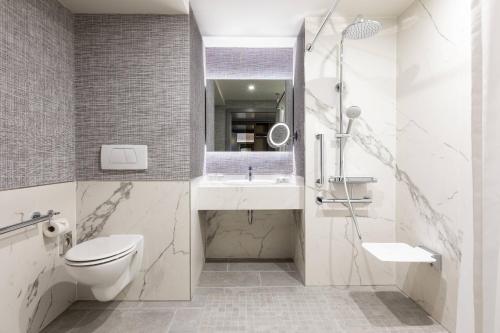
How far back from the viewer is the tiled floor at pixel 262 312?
5.80ft

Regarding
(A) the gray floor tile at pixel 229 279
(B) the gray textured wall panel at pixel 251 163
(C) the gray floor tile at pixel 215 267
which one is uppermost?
(B) the gray textured wall panel at pixel 251 163

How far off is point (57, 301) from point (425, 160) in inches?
109

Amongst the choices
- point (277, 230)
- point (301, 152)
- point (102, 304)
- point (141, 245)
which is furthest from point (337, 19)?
Answer: point (102, 304)

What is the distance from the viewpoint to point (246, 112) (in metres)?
2.89

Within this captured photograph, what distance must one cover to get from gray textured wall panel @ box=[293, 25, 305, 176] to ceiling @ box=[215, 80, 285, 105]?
8.4 inches

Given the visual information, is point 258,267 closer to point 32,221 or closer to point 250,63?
point 32,221

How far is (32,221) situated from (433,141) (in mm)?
2566

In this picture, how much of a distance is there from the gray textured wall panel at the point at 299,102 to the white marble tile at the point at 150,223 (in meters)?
1.08

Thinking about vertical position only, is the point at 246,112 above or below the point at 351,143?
above

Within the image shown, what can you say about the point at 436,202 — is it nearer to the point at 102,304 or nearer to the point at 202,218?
the point at 202,218

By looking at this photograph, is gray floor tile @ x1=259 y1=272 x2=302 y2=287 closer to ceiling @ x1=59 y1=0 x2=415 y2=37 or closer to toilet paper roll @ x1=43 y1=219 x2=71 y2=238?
toilet paper roll @ x1=43 y1=219 x2=71 y2=238

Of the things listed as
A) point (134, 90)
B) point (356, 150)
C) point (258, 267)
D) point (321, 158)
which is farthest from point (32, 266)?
point (356, 150)

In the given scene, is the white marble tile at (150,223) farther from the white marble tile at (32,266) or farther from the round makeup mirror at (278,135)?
the round makeup mirror at (278,135)

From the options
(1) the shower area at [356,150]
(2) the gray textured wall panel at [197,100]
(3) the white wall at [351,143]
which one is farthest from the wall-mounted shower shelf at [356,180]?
(2) the gray textured wall panel at [197,100]
